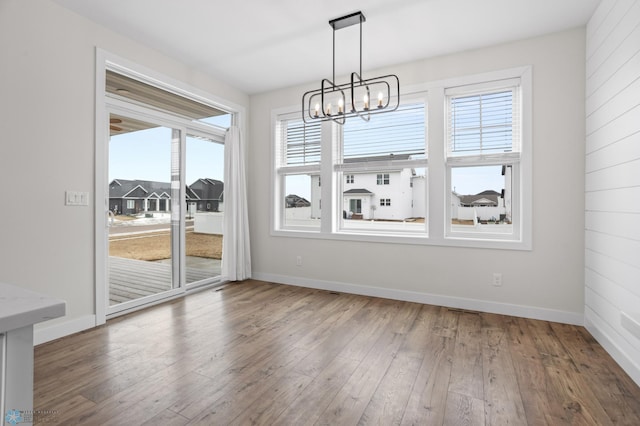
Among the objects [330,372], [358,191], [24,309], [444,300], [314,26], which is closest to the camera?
[24,309]

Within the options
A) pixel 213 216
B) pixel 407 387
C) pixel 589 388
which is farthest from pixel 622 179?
pixel 213 216

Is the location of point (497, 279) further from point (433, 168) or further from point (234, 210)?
point (234, 210)

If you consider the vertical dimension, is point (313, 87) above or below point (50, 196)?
above

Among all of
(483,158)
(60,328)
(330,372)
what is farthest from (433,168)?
(60,328)

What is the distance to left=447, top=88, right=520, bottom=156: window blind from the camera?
3479 mm

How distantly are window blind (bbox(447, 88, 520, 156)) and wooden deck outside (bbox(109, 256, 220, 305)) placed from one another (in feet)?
11.7

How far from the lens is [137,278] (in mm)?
3646

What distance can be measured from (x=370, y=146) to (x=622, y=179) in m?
2.46

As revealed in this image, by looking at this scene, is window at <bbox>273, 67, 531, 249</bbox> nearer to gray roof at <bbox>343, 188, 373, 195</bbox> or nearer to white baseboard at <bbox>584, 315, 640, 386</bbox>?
gray roof at <bbox>343, 188, 373, 195</bbox>

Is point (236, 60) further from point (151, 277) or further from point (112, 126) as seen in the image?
point (151, 277)

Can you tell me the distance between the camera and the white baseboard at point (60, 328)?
2.61 meters

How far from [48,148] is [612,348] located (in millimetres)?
4682

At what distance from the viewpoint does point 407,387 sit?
2.06 metres

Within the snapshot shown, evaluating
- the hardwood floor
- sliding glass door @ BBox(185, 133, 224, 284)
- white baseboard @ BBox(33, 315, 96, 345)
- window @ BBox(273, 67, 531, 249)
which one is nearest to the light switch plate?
white baseboard @ BBox(33, 315, 96, 345)
